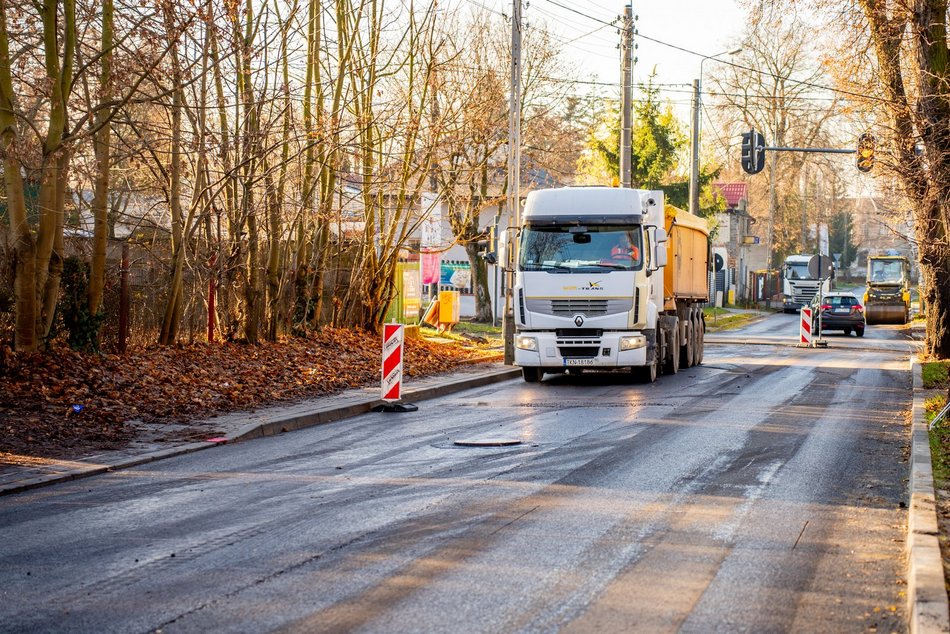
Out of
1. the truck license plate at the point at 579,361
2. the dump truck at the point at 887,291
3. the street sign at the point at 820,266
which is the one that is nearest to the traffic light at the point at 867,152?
the truck license plate at the point at 579,361

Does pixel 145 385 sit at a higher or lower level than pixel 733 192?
lower

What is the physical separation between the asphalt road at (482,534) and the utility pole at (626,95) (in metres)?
15.4

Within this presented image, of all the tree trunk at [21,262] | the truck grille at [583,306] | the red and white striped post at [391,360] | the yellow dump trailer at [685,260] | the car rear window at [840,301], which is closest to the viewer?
the tree trunk at [21,262]

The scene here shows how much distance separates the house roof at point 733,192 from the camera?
86025 millimetres

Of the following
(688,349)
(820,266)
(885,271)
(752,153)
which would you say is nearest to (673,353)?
(688,349)

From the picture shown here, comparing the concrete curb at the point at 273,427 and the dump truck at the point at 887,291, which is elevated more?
the dump truck at the point at 887,291

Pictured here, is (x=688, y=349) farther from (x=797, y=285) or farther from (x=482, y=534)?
(x=797, y=285)

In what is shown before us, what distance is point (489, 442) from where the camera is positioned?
12500 mm

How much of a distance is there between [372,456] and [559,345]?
8.98 meters

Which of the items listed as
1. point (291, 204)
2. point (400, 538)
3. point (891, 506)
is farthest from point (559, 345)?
point (400, 538)

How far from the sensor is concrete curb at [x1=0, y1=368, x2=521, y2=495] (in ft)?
32.5

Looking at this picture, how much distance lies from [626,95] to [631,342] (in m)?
11.5

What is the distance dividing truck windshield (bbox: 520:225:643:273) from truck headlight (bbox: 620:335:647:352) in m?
1.19

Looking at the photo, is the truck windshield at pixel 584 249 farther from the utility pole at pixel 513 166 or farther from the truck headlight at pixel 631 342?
the utility pole at pixel 513 166
